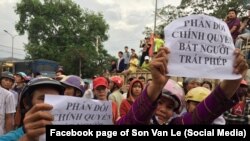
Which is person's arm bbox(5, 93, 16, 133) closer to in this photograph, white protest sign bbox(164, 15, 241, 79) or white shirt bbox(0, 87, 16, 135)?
white shirt bbox(0, 87, 16, 135)

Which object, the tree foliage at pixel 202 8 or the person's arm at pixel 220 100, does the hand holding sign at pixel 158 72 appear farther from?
the tree foliage at pixel 202 8

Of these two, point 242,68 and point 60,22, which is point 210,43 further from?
point 60,22

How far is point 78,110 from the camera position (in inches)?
98.5

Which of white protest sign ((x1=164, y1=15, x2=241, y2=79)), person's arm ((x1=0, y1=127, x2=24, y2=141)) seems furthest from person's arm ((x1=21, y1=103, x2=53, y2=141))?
white protest sign ((x1=164, y1=15, x2=241, y2=79))

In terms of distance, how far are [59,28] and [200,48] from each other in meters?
50.8

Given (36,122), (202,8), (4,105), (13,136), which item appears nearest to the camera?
(36,122)

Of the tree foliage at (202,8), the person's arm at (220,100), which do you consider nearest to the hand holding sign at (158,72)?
the person's arm at (220,100)

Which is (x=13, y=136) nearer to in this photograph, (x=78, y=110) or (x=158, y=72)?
(x=78, y=110)

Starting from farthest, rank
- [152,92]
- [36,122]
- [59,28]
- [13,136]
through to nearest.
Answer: [59,28]
[152,92]
[13,136]
[36,122]

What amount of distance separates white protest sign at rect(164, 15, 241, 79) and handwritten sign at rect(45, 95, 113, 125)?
516 millimetres

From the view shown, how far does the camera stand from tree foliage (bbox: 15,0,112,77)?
1929 inches

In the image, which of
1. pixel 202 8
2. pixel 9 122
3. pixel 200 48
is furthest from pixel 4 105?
pixel 202 8

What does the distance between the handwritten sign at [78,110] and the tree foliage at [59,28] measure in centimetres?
4454

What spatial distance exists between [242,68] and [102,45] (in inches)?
2043
